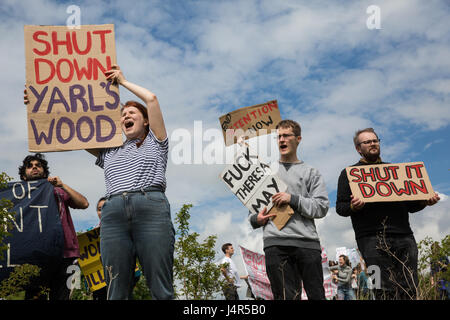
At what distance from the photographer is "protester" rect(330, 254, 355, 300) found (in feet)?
40.1

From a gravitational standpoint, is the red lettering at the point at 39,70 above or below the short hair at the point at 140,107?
above

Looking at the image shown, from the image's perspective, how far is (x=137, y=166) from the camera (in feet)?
10.8

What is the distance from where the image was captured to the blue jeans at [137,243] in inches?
121

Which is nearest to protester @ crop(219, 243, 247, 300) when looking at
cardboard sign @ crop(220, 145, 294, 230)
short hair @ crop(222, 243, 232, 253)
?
short hair @ crop(222, 243, 232, 253)

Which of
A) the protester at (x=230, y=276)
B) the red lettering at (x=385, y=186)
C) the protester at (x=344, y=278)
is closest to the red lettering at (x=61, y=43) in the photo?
the red lettering at (x=385, y=186)

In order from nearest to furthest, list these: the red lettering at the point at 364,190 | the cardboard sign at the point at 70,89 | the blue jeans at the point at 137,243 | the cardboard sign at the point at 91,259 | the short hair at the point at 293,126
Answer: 1. the blue jeans at the point at 137,243
2. the cardboard sign at the point at 70,89
3. the short hair at the point at 293,126
4. the red lettering at the point at 364,190
5. the cardboard sign at the point at 91,259

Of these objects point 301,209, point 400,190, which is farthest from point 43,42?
point 400,190

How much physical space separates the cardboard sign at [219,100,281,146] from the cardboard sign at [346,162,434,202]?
1.22 metres

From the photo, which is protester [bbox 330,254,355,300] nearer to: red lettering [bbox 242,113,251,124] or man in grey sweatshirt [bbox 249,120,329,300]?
red lettering [bbox 242,113,251,124]

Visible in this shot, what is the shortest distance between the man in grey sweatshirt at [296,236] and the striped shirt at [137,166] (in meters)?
1.20

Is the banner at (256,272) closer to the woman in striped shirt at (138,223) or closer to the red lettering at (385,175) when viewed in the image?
the red lettering at (385,175)

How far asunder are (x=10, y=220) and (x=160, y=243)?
279cm

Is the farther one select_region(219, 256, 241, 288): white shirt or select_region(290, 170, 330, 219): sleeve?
select_region(219, 256, 241, 288): white shirt

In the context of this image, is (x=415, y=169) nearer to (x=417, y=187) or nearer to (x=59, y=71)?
(x=417, y=187)
